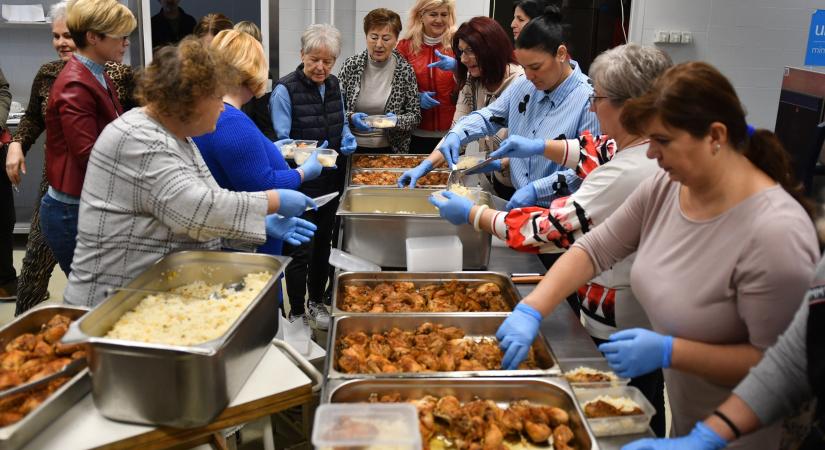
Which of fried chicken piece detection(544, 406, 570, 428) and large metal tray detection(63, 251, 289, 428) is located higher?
large metal tray detection(63, 251, 289, 428)

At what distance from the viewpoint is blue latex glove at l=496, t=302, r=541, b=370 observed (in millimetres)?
1514

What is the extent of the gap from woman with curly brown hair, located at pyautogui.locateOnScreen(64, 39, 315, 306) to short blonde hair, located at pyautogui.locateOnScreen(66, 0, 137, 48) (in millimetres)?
861

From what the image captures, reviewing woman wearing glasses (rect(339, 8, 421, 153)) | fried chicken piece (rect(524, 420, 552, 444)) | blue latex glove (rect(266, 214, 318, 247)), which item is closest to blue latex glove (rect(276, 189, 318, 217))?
blue latex glove (rect(266, 214, 318, 247))

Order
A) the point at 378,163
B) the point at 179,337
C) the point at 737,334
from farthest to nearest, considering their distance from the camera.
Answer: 1. the point at 378,163
2. the point at 179,337
3. the point at 737,334

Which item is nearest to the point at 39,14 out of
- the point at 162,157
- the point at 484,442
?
the point at 162,157

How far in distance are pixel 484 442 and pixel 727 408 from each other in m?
0.47

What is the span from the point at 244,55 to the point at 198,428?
1.44m

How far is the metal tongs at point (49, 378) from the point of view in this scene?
4.00ft

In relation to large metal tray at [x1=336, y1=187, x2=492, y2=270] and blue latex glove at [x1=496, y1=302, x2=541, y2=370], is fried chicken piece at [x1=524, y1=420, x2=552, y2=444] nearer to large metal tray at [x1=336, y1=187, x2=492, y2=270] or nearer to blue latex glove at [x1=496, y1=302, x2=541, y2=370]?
blue latex glove at [x1=496, y1=302, x2=541, y2=370]

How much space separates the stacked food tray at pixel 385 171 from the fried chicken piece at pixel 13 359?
1822 millimetres

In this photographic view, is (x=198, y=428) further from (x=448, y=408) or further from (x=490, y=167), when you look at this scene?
(x=490, y=167)

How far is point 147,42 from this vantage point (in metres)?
4.87

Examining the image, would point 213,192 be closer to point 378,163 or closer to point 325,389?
point 325,389

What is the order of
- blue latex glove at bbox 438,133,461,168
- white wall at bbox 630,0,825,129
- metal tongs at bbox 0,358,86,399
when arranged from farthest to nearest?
1. white wall at bbox 630,0,825,129
2. blue latex glove at bbox 438,133,461,168
3. metal tongs at bbox 0,358,86,399
